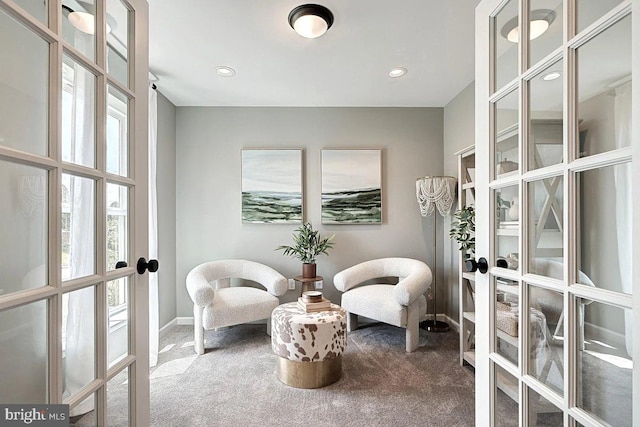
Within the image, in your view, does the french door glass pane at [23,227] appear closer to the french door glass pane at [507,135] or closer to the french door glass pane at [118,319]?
the french door glass pane at [118,319]

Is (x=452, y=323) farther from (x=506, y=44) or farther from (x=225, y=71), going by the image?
(x=225, y=71)

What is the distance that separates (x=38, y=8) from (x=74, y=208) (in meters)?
0.53

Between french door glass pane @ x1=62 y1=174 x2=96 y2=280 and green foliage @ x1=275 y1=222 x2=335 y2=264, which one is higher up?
french door glass pane @ x1=62 y1=174 x2=96 y2=280

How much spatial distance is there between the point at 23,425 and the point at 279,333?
59.1 inches

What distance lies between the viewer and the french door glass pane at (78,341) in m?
0.89

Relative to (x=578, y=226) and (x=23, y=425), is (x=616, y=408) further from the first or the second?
(x=23, y=425)

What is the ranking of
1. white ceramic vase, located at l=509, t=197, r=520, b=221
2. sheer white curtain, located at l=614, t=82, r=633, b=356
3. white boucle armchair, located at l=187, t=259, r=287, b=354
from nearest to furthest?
sheer white curtain, located at l=614, t=82, r=633, b=356, white ceramic vase, located at l=509, t=197, r=520, b=221, white boucle armchair, located at l=187, t=259, r=287, b=354

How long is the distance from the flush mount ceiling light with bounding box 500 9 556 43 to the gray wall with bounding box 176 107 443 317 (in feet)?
8.43

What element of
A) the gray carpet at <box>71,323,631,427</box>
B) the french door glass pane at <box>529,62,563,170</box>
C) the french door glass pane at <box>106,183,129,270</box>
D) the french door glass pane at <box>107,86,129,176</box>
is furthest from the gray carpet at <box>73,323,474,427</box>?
the french door glass pane at <box>529,62,563,170</box>

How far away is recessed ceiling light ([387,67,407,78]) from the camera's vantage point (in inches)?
108

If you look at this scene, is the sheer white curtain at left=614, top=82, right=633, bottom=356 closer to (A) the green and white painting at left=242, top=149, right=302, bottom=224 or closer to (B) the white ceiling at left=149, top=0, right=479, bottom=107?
(B) the white ceiling at left=149, top=0, right=479, bottom=107

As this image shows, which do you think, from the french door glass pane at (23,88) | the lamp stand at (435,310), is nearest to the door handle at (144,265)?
the french door glass pane at (23,88)

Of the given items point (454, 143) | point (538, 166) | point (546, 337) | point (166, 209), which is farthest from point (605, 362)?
point (166, 209)

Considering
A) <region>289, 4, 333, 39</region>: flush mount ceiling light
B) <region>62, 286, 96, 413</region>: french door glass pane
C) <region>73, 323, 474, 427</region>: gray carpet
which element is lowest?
<region>73, 323, 474, 427</region>: gray carpet
